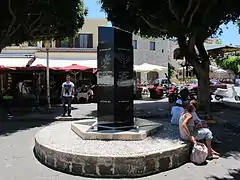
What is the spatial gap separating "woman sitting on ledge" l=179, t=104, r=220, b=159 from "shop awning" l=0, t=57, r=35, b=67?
19.5m

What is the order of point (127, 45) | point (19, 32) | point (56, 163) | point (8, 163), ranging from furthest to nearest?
point (19, 32), point (127, 45), point (8, 163), point (56, 163)

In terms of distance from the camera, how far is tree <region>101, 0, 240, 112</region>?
49.6ft

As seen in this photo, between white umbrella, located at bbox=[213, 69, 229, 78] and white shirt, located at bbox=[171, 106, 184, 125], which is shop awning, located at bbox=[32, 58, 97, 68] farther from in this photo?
white umbrella, located at bbox=[213, 69, 229, 78]

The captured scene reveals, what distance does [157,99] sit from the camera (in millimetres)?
26688

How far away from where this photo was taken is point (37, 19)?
17.9m

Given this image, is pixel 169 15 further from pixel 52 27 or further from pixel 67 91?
pixel 52 27

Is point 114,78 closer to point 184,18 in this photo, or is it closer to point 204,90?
point 184,18

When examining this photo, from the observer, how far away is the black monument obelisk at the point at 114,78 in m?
8.91

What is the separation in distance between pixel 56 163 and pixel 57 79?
22.1 meters

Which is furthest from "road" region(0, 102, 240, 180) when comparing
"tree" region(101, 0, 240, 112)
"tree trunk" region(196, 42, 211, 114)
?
"tree trunk" region(196, 42, 211, 114)

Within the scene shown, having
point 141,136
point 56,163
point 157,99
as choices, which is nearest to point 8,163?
point 56,163

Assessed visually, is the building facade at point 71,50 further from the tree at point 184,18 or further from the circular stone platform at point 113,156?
the circular stone platform at point 113,156

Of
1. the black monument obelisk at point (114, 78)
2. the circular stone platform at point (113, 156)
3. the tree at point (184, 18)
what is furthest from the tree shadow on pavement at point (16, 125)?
the tree at point (184, 18)

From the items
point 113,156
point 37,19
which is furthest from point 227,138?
point 37,19
